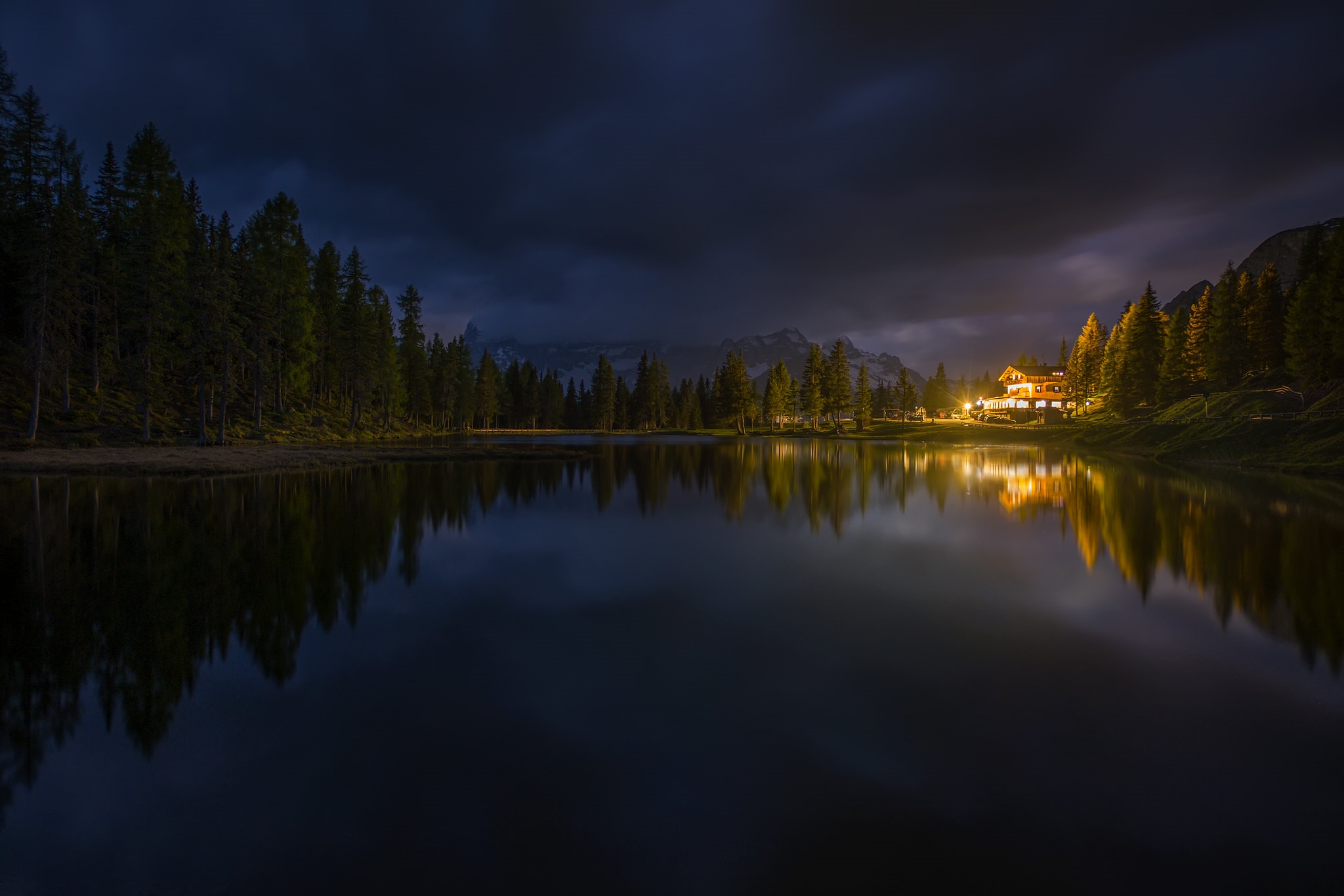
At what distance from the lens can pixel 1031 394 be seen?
5226 inches

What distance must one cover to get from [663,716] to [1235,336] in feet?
274

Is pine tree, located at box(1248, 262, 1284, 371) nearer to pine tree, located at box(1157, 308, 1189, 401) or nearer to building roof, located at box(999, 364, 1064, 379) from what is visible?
pine tree, located at box(1157, 308, 1189, 401)

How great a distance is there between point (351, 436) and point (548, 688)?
66979 mm

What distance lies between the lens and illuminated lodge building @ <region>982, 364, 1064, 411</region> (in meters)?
130

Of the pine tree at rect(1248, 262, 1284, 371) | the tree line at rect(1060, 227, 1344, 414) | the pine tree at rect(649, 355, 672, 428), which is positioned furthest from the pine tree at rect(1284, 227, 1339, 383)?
the pine tree at rect(649, 355, 672, 428)

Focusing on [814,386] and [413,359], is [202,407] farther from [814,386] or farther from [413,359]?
[814,386]

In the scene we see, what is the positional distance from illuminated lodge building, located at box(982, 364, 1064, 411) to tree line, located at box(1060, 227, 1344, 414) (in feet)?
107

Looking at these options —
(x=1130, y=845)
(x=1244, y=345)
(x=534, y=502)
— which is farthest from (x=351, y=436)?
(x=1244, y=345)

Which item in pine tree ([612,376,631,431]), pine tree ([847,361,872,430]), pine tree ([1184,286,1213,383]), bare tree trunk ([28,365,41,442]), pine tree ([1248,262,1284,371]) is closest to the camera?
bare tree trunk ([28,365,41,442])

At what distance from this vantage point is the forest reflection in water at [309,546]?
7922 mm

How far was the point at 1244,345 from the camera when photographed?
63.8 metres

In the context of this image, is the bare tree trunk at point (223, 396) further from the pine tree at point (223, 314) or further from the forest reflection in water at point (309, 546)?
the forest reflection in water at point (309, 546)

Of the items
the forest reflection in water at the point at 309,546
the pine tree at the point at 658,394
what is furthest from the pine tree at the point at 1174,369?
the pine tree at the point at 658,394

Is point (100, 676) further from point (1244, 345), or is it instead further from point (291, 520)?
point (1244, 345)
